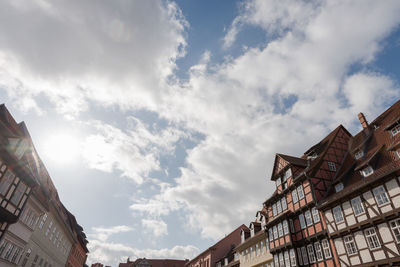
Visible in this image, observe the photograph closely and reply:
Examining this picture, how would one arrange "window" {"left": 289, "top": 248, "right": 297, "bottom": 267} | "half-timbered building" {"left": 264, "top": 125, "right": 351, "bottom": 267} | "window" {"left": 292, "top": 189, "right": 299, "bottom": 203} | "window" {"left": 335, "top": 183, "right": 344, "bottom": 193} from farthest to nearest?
"window" {"left": 292, "top": 189, "right": 299, "bottom": 203} → "window" {"left": 289, "top": 248, "right": 297, "bottom": 267} → "half-timbered building" {"left": 264, "top": 125, "right": 351, "bottom": 267} → "window" {"left": 335, "top": 183, "right": 344, "bottom": 193}

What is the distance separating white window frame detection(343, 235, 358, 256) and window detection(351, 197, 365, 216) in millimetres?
1912

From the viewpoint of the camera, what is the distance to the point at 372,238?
60.9 feet

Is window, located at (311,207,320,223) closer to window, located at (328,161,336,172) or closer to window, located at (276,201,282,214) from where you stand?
window, located at (328,161,336,172)

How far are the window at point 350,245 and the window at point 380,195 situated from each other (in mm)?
3557

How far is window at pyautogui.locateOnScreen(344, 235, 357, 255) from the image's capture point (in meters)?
19.7

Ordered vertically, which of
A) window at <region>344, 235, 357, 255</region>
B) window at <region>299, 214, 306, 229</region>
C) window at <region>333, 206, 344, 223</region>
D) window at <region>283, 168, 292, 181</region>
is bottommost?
window at <region>344, 235, 357, 255</region>

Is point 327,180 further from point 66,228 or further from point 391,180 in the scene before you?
point 66,228

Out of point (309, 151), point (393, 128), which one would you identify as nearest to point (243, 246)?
point (309, 151)

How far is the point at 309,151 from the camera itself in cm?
3112

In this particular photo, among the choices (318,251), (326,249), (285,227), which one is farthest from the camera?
(285,227)

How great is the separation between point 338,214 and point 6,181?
2555cm

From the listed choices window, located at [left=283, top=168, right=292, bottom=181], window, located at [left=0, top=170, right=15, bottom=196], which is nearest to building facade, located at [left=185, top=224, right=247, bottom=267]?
window, located at [left=283, top=168, right=292, bottom=181]

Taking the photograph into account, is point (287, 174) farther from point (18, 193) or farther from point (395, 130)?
point (18, 193)

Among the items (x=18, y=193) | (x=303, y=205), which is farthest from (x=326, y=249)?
(x=18, y=193)
